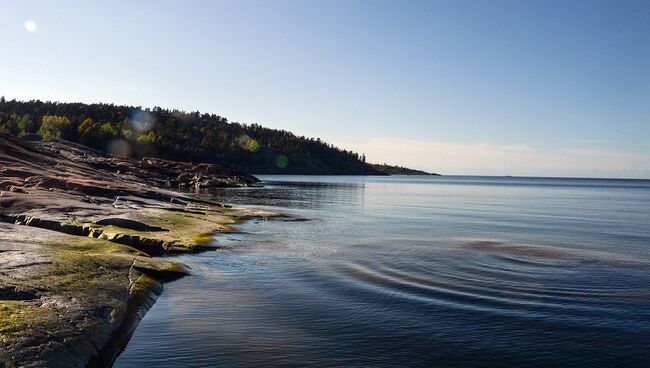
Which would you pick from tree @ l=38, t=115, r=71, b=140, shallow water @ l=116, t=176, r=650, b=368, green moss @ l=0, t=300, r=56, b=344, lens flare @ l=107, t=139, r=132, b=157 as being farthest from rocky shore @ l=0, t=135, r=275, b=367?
tree @ l=38, t=115, r=71, b=140

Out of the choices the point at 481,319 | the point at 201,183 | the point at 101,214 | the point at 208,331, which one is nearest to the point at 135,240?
the point at 101,214

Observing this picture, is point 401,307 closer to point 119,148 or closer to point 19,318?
point 19,318

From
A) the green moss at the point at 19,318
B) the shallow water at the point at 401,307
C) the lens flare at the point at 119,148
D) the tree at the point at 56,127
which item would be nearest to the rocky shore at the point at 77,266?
the green moss at the point at 19,318

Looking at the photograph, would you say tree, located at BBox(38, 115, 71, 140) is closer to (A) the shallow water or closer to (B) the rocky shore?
(B) the rocky shore

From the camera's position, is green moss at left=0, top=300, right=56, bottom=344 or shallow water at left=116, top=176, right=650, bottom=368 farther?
shallow water at left=116, top=176, right=650, bottom=368

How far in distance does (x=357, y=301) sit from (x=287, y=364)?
656cm

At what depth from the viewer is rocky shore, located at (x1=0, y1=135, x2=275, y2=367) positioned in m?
10.9

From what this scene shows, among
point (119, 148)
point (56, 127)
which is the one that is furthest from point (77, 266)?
point (56, 127)

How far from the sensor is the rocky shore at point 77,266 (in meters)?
10.9

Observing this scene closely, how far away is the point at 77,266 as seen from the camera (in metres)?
16.2

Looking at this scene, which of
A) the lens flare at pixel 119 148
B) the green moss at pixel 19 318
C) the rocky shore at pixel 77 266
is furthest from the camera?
the lens flare at pixel 119 148

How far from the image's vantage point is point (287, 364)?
1238 centimetres

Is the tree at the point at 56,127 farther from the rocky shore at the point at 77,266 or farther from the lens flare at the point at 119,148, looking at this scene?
the rocky shore at the point at 77,266

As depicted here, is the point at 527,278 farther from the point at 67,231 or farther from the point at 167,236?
the point at 67,231
